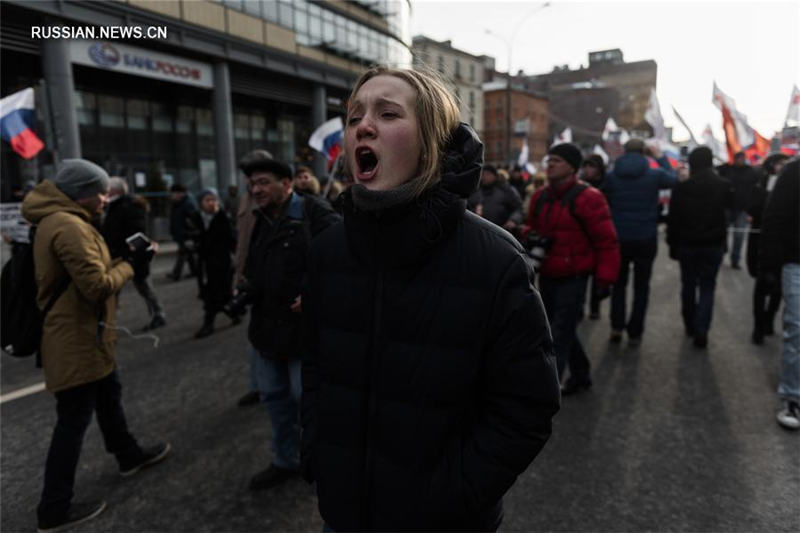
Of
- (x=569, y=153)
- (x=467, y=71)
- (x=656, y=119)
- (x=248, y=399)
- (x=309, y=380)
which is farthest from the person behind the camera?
(x=467, y=71)

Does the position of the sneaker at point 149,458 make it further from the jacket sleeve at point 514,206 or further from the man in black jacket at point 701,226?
the man in black jacket at point 701,226

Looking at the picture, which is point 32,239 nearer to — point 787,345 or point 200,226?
point 200,226

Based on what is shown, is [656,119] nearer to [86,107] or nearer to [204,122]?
[86,107]

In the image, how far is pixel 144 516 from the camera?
9.09 feet

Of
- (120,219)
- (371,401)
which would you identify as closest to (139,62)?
(120,219)

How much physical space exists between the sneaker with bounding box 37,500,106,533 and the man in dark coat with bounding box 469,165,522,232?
16.6ft

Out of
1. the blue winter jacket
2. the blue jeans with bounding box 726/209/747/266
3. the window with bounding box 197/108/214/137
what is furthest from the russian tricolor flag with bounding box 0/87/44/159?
the window with bounding box 197/108/214/137

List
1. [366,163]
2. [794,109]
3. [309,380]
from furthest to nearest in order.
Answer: [794,109]
[309,380]
[366,163]

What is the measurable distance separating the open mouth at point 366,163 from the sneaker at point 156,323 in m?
6.08

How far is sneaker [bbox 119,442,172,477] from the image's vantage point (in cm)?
317

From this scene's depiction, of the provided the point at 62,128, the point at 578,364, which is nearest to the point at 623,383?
the point at 578,364

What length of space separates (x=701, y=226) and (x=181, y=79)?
749 inches

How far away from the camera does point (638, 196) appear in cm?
542

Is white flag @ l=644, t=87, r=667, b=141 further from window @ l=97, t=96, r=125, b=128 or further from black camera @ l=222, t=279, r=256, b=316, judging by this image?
window @ l=97, t=96, r=125, b=128
